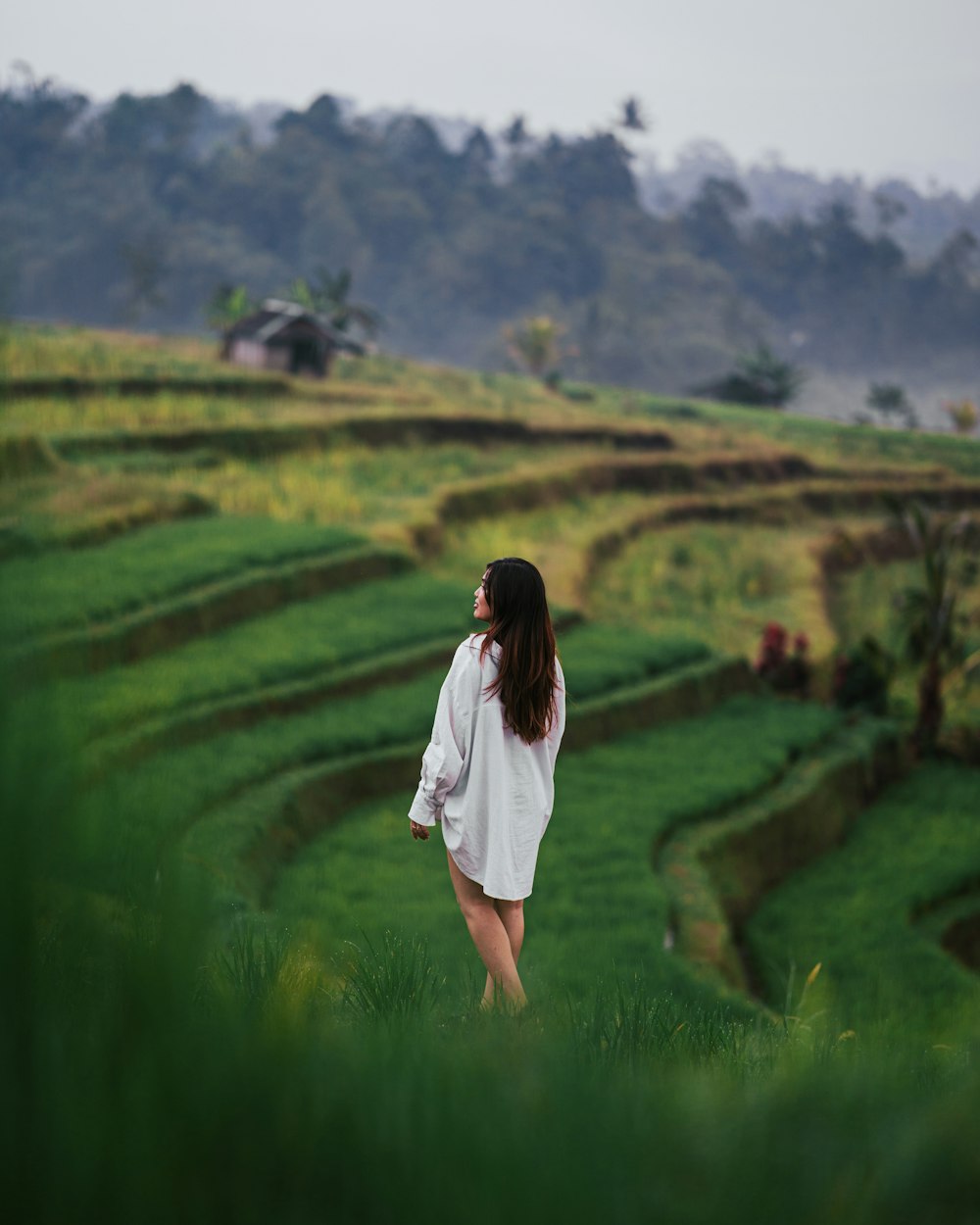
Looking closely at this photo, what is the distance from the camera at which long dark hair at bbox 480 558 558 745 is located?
Answer: 2.48 metres

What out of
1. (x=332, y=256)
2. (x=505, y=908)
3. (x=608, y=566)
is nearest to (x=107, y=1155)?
(x=505, y=908)

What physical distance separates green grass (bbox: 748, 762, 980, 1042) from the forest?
1387 inches

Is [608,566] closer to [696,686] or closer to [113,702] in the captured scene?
[696,686]

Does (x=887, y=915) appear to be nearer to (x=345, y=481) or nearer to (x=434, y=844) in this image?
(x=434, y=844)

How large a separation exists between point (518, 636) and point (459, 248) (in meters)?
48.2

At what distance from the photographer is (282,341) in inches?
914

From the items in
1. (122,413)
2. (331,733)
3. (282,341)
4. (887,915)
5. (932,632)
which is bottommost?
(887,915)

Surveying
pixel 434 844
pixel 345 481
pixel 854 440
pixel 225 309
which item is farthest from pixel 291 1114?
pixel 225 309

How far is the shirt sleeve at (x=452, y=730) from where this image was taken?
250cm

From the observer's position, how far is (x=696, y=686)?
8578 millimetres

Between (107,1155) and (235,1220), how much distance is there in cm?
6

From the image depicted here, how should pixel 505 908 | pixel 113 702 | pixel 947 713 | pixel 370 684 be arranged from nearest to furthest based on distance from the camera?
pixel 505 908
pixel 113 702
pixel 370 684
pixel 947 713

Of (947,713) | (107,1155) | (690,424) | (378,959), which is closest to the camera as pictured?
(107,1155)

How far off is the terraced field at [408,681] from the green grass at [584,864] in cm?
2
